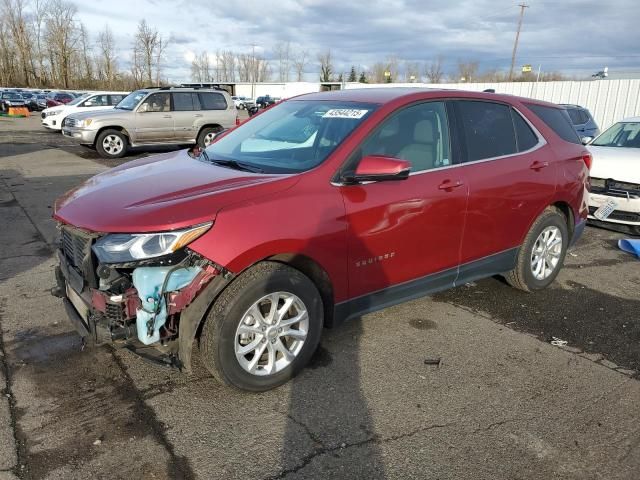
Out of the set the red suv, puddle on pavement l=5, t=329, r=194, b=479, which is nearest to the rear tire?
the red suv

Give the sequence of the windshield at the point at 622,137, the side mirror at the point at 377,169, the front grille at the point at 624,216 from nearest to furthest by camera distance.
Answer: the side mirror at the point at 377,169 < the front grille at the point at 624,216 < the windshield at the point at 622,137

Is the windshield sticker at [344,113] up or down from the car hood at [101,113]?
up

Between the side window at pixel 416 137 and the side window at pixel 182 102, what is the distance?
1231cm

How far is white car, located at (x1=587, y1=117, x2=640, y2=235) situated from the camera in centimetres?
689

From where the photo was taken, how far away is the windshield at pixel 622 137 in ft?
26.8

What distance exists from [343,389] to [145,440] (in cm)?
121

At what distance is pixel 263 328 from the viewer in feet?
10.1

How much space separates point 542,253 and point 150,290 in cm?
376

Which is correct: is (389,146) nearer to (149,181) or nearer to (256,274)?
(256,274)

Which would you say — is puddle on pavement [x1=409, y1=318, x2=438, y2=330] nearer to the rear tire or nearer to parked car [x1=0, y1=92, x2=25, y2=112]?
the rear tire

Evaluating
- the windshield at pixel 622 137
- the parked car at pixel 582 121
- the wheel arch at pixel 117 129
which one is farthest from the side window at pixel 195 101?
the windshield at pixel 622 137

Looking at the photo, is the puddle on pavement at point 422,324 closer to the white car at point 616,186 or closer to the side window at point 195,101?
the white car at point 616,186

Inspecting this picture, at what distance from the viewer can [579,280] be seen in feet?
17.9

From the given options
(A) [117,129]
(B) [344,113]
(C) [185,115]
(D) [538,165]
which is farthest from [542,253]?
(A) [117,129]
